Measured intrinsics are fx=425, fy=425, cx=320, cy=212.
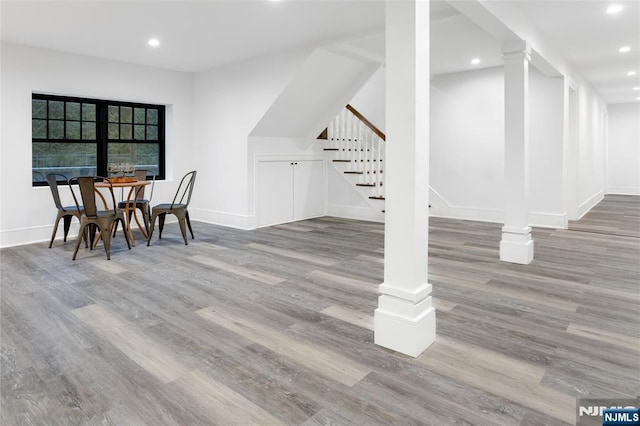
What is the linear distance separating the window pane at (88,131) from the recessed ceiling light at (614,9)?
6.24 m

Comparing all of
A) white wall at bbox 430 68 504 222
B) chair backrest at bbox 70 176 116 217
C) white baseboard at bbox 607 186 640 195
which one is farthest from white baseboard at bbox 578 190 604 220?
chair backrest at bbox 70 176 116 217

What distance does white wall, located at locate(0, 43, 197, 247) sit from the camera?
4.96 m

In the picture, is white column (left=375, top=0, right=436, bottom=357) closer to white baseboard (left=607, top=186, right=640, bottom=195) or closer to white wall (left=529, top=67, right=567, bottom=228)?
white wall (left=529, top=67, right=567, bottom=228)

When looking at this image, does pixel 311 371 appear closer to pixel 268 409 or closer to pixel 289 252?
pixel 268 409

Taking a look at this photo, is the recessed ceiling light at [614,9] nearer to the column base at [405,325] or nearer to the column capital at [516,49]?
the column capital at [516,49]

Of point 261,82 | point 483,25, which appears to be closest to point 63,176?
point 261,82

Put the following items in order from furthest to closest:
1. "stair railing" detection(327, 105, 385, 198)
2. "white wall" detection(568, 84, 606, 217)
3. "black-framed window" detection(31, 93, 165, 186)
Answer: "white wall" detection(568, 84, 606, 217) → "stair railing" detection(327, 105, 385, 198) → "black-framed window" detection(31, 93, 165, 186)

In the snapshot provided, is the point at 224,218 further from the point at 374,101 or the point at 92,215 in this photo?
the point at 374,101

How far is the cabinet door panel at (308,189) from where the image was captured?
273 inches

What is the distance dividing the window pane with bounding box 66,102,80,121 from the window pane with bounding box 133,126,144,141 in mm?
833

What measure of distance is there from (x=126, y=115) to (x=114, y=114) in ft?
0.64

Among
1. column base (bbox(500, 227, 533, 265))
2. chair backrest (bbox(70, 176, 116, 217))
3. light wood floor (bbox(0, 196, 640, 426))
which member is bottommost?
light wood floor (bbox(0, 196, 640, 426))

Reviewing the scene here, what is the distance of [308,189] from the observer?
718 cm

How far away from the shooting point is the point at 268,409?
1755 millimetres
